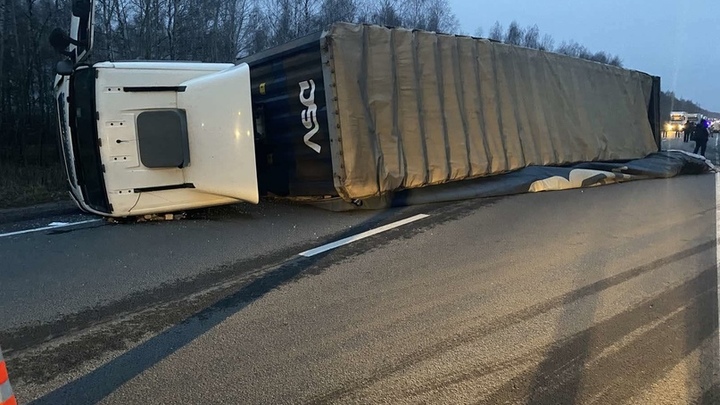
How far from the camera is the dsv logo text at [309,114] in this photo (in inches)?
277

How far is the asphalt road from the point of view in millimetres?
2904

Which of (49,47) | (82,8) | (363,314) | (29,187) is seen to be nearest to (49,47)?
(49,47)

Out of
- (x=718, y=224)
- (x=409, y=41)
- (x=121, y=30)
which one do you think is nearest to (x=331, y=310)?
(x=409, y=41)

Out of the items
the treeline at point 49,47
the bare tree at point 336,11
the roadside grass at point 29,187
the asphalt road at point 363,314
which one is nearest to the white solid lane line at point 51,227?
the asphalt road at point 363,314

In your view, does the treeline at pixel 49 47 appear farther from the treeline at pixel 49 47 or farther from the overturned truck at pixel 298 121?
the overturned truck at pixel 298 121

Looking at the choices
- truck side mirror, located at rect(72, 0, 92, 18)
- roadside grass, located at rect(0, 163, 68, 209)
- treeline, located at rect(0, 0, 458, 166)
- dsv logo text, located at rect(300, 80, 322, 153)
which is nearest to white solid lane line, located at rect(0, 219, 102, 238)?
roadside grass, located at rect(0, 163, 68, 209)

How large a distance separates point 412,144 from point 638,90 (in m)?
9.02

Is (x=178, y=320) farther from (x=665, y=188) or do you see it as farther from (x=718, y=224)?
(x=665, y=188)

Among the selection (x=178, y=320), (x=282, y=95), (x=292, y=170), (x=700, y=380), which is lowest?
(x=700, y=380)

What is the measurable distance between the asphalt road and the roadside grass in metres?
2.58

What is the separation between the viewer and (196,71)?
677 centimetres

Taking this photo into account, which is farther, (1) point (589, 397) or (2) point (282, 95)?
(2) point (282, 95)

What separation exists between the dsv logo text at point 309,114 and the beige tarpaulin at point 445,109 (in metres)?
0.35

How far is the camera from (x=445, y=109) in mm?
8125
